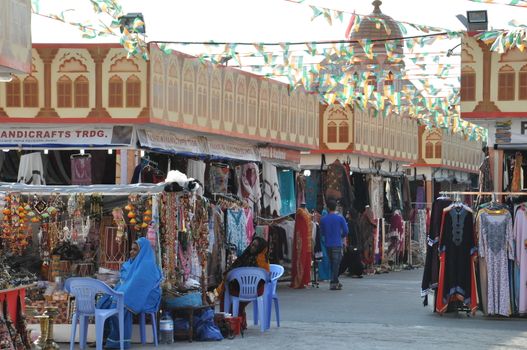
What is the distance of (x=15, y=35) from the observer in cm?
1426

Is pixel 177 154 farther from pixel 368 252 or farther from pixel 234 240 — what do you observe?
pixel 368 252

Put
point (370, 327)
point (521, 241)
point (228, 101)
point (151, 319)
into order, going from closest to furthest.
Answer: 1. point (151, 319)
2. point (370, 327)
3. point (521, 241)
4. point (228, 101)

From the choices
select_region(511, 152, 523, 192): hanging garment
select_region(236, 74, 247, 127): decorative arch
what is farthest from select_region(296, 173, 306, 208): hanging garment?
select_region(511, 152, 523, 192): hanging garment

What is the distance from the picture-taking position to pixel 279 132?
30.9 m

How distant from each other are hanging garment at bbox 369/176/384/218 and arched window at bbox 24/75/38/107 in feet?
44.8

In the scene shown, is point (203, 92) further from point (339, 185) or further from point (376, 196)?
point (376, 196)

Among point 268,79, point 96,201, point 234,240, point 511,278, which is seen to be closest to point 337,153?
point 268,79

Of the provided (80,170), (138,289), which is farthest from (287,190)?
(138,289)

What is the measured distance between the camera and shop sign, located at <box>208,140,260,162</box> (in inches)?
1075

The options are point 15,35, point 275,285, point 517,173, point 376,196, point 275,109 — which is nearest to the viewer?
point 15,35

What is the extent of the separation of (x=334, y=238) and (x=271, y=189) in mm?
3106

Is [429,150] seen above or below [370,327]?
above

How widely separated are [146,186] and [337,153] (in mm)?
19044

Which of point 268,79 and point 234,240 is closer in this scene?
point 234,240
